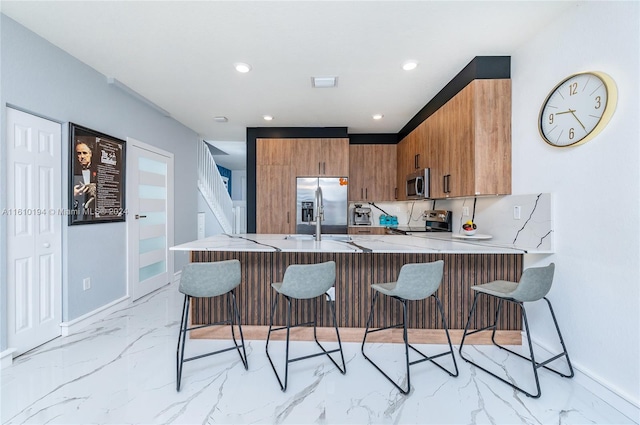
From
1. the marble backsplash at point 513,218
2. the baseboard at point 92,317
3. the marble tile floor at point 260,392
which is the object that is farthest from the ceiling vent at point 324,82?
the baseboard at point 92,317

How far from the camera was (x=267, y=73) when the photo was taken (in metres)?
2.79

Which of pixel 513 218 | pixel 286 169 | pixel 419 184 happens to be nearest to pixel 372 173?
pixel 419 184

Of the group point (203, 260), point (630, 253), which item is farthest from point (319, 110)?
point (630, 253)

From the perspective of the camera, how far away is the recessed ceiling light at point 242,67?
2.61 m

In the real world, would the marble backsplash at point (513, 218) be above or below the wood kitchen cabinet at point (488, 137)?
below

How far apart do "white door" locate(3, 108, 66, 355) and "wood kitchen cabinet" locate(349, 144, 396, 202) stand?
387 cm

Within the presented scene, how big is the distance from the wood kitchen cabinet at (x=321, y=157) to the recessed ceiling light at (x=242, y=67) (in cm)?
189

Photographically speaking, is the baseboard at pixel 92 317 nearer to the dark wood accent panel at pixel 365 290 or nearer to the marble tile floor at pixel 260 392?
the marble tile floor at pixel 260 392

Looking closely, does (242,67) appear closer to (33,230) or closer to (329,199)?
(33,230)

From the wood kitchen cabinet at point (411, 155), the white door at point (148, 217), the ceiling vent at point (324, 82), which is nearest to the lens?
the ceiling vent at point (324, 82)

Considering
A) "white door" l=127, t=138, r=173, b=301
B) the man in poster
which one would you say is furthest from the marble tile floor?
"white door" l=127, t=138, r=173, b=301

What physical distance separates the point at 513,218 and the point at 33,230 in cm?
408

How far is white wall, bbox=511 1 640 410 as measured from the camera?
158cm

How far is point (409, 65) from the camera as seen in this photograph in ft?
8.55
